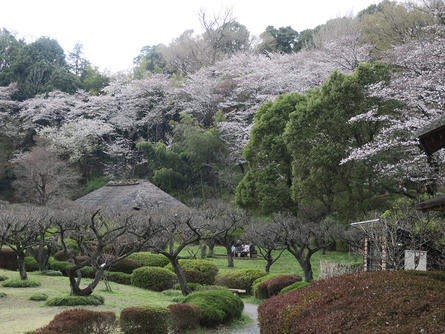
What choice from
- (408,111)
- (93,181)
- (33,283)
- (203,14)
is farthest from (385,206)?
(203,14)

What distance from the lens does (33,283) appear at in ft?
52.3

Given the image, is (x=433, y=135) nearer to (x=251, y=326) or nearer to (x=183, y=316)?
(x=183, y=316)

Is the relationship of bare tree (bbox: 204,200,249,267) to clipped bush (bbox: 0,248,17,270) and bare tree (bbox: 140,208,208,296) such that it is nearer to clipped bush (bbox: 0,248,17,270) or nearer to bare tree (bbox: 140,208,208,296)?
bare tree (bbox: 140,208,208,296)

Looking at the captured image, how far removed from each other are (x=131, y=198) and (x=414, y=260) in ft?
67.2

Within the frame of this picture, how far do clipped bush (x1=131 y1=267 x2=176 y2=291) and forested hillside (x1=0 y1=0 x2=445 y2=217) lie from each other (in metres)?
8.74

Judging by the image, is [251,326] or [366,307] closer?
[366,307]

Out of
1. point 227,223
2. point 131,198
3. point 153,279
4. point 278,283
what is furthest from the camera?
point 131,198

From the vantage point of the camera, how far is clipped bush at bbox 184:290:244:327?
11078 millimetres

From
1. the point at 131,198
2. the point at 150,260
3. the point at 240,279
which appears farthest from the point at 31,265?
the point at 240,279

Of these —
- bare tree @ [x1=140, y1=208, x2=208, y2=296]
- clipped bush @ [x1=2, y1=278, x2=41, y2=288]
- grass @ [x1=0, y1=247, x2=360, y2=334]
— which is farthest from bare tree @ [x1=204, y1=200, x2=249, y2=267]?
clipped bush @ [x1=2, y1=278, x2=41, y2=288]

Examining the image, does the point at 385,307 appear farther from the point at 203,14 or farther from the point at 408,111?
the point at 203,14

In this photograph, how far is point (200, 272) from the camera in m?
19.0

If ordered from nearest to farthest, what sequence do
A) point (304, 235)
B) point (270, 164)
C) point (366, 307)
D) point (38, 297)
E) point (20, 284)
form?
point (366, 307) → point (38, 297) → point (20, 284) → point (304, 235) → point (270, 164)

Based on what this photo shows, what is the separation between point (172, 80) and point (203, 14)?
8.21m
